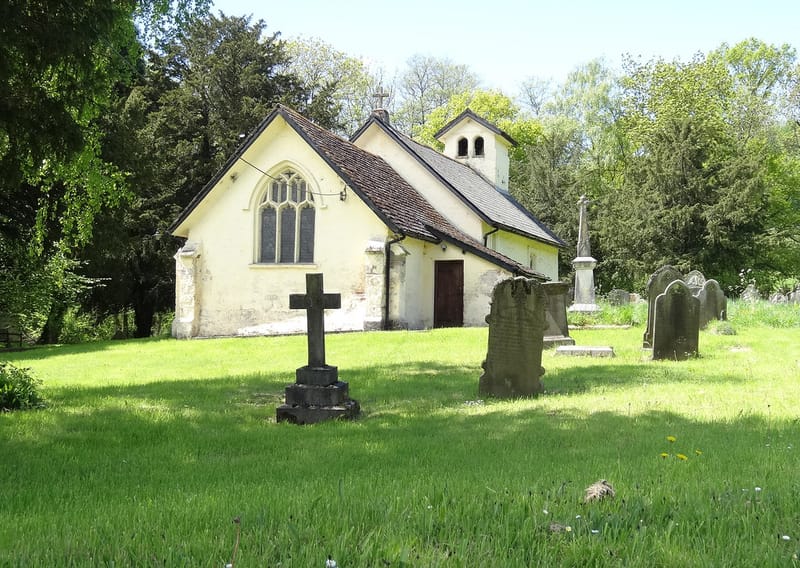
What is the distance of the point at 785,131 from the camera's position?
40781 millimetres

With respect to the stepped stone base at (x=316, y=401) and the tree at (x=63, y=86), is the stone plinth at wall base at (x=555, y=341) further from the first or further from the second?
the tree at (x=63, y=86)

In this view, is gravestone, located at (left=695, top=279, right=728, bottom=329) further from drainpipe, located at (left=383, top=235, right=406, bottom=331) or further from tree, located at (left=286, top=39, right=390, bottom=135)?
tree, located at (left=286, top=39, right=390, bottom=135)

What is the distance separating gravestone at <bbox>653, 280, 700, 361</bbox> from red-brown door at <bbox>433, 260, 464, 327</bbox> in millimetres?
11668

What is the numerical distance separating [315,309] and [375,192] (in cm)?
1463

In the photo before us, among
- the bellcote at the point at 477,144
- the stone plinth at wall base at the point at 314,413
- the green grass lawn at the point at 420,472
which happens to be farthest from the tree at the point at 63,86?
the bellcote at the point at 477,144

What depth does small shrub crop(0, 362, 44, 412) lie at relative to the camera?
8.48 meters

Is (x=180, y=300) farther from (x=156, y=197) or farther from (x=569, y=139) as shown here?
→ (x=569, y=139)

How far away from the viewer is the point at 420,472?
4.74 m

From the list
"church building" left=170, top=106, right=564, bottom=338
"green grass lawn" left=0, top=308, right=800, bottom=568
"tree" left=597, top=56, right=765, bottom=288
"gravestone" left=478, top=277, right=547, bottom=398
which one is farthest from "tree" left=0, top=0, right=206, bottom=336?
"tree" left=597, top=56, right=765, bottom=288

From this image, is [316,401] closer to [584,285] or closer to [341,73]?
[584,285]

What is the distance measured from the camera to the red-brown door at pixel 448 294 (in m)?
23.8

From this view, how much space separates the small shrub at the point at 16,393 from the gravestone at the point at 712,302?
1597 centimetres

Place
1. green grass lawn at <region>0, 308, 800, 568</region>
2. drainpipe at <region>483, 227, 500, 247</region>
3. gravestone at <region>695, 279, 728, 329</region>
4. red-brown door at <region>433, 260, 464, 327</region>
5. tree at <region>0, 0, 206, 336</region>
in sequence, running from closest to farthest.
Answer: green grass lawn at <region>0, 308, 800, 568</region>, tree at <region>0, 0, 206, 336</region>, gravestone at <region>695, 279, 728, 329</region>, red-brown door at <region>433, 260, 464, 327</region>, drainpipe at <region>483, 227, 500, 247</region>

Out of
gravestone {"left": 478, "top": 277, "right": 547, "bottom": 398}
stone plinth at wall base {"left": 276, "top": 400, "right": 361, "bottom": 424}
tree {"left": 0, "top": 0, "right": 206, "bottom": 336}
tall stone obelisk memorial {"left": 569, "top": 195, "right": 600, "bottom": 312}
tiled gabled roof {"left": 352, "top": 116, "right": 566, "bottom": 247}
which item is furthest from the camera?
tiled gabled roof {"left": 352, "top": 116, "right": 566, "bottom": 247}
